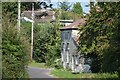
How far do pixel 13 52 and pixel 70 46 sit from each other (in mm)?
22711

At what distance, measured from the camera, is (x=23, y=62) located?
17766 millimetres

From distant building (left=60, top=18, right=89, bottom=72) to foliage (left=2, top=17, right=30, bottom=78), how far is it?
18644mm

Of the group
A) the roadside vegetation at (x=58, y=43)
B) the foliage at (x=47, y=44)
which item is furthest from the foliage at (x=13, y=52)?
the foliage at (x=47, y=44)

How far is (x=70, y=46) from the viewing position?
3975cm

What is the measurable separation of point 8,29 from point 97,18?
12804 mm

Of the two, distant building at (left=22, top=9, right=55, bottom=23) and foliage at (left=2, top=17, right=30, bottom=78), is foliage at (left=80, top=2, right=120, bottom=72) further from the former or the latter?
foliage at (left=2, top=17, right=30, bottom=78)

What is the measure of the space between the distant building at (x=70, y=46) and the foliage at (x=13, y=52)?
18644 mm

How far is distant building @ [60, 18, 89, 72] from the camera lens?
123 feet

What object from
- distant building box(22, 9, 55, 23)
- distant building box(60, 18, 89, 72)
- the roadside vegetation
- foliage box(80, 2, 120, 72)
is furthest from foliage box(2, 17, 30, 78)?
distant building box(60, 18, 89, 72)

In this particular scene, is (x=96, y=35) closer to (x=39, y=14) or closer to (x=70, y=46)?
(x=39, y=14)

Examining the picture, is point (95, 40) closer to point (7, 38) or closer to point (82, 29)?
point (82, 29)

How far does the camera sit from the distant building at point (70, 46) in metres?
37.6

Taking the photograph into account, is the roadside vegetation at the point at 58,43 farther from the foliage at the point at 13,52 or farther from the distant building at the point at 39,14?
the distant building at the point at 39,14

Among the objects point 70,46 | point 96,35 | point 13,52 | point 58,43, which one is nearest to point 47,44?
point 58,43
